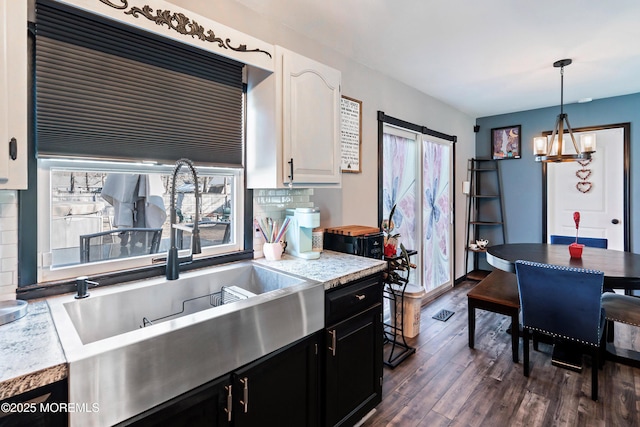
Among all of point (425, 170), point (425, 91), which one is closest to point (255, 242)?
point (425, 170)

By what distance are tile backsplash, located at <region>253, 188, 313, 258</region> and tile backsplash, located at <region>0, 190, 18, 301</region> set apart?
44.1 inches

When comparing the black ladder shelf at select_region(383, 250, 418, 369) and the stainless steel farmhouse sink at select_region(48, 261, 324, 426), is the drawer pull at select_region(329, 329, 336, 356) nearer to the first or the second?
the stainless steel farmhouse sink at select_region(48, 261, 324, 426)

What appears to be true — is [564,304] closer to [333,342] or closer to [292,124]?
[333,342]


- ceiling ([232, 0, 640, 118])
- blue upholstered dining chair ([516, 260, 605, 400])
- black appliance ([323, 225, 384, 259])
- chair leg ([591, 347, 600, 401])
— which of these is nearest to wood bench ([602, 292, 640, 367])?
blue upholstered dining chair ([516, 260, 605, 400])

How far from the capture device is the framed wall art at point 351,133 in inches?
104

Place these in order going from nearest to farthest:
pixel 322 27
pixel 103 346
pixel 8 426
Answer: pixel 8 426 < pixel 103 346 < pixel 322 27

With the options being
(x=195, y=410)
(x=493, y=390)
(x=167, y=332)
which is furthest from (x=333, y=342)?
(x=493, y=390)

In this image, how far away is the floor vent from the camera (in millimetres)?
3395

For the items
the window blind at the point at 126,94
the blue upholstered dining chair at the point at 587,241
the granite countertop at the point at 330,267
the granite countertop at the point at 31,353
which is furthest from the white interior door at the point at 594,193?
the granite countertop at the point at 31,353

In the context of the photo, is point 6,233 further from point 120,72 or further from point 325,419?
point 325,419

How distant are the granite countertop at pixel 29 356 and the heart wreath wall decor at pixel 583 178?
5.37 metres

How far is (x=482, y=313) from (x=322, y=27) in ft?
10.6

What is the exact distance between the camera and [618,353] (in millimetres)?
2592

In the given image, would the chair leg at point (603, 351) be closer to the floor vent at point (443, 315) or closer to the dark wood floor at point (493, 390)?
the dark wood floor at point (493, 390)
